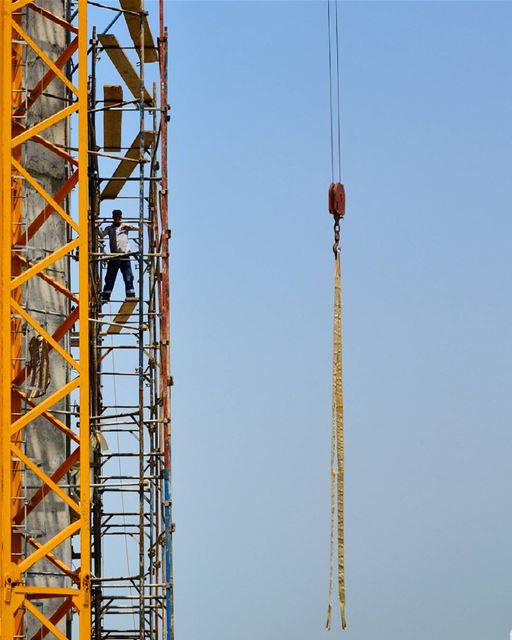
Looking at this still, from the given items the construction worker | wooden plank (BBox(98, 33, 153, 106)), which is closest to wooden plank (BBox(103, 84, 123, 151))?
wooden plank (BBox(98, 33, 153, 106))

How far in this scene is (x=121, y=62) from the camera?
25.3 meters

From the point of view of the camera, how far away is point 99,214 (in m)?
26.6

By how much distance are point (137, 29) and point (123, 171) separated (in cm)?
273

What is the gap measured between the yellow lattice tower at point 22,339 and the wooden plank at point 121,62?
398cm

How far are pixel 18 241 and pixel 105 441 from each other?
16.9 ft

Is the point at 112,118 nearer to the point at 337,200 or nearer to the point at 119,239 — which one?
the point at 119,239

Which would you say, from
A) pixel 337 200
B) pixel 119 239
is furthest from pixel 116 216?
pixel 337 200

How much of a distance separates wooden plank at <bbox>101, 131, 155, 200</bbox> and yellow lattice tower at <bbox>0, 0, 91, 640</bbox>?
4.91m

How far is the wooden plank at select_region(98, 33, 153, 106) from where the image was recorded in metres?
25.2

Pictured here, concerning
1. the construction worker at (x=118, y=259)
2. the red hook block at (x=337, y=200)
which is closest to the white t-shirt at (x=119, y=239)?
the construction worker at (x=118, y=259)

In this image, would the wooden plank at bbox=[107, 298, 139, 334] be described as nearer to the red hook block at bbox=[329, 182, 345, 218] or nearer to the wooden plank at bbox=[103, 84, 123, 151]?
the wooden plank at bbox=[103, 84, 123, 151]

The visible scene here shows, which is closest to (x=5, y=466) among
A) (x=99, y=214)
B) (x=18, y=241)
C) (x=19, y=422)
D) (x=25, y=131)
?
(x=19, y=422)

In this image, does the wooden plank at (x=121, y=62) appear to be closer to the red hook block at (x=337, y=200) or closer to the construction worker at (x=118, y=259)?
the construction worker at (x=118, y=259)

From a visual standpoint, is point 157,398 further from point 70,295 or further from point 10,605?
point 10,605
